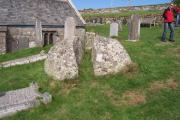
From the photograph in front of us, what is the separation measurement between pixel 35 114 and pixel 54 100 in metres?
1.06

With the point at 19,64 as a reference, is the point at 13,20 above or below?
above

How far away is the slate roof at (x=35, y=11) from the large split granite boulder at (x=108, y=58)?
20.0 metres

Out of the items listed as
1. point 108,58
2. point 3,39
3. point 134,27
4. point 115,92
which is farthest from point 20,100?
point 3,39

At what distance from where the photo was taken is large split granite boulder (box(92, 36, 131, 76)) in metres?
14.8

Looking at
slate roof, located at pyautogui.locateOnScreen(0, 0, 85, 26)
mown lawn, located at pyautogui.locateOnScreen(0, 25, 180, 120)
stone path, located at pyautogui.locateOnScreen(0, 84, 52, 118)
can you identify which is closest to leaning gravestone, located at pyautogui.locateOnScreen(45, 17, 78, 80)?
mown lawn, located at pyautogui.locateOnScreen(0, 25, 180, 120)

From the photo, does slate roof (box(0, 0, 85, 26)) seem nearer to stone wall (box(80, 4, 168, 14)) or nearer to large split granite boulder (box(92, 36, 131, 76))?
stone wall (box(80, 4, 168, 14))

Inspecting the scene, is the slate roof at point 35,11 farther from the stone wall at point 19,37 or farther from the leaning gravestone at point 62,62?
the leaning gravestone at point 62,62

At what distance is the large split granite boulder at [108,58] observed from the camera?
14.8m

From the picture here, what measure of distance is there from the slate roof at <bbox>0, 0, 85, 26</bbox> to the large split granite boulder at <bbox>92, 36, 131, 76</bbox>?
20047 mm

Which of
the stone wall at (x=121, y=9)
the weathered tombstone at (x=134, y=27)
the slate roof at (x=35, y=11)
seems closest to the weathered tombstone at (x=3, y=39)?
the slate roof at (x=35, y=11)

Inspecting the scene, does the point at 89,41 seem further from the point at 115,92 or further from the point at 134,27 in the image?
the point at 115,92

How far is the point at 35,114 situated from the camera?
12398mm

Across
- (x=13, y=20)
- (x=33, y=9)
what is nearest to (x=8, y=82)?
(x=13, y=20)

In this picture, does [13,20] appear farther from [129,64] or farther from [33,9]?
[129,64]
